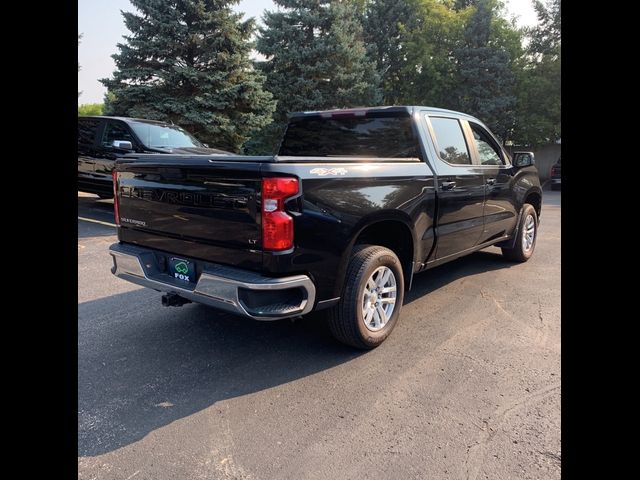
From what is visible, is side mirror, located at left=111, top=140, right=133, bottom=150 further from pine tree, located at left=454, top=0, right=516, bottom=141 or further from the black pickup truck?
pine tree, located at left=454, top=0, right=516, bottom=141

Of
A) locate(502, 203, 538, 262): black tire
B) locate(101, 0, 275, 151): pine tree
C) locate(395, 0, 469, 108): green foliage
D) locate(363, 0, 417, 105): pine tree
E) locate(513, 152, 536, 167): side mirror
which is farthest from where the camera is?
locate(363, 0, 417, 105): pine tree

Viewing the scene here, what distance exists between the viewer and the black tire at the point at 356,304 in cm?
336

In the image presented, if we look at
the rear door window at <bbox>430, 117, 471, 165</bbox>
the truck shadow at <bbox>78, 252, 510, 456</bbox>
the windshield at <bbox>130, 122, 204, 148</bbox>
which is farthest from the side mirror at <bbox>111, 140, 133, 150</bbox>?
the rear door window at <bbox>430, 117, 471, 165</bbox>

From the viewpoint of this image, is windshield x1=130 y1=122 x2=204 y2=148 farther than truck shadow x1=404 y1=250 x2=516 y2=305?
Yes

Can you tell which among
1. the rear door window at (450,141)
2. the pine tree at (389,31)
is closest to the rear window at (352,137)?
the rear door window at (450,141)

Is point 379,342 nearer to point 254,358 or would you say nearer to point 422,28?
point 254,358

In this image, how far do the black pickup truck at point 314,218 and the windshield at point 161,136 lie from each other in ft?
16.9

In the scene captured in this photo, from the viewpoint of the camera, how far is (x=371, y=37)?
27.6 m

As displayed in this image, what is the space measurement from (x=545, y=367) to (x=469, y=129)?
108 inches

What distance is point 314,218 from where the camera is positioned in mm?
3014

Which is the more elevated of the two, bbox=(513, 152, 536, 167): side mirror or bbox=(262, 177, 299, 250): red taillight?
bbox=(513, 152, 536, 167): side mirror

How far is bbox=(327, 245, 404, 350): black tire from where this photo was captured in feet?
11.0

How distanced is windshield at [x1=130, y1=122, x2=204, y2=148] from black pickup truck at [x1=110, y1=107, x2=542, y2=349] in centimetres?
514
